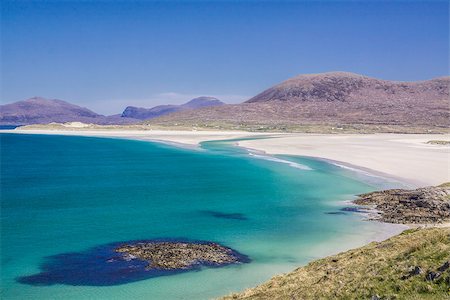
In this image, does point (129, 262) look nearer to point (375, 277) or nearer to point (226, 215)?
point (226, 215)

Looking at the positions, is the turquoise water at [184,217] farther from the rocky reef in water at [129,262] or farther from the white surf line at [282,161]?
the white surf line at [282,161]

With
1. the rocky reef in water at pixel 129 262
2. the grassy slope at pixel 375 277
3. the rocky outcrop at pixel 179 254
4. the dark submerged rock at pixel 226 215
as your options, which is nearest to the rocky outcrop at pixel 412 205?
the dark submerged rock at pixel 226 215

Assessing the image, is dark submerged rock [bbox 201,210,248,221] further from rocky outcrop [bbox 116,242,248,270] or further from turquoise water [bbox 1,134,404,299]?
rocky outcrop [bbox 116,242,248,270]

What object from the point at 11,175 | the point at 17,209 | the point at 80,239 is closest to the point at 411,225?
the point at 80,239

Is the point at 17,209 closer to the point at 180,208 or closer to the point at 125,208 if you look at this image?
the point at 125,208

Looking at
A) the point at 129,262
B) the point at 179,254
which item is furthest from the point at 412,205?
the point at 129,262

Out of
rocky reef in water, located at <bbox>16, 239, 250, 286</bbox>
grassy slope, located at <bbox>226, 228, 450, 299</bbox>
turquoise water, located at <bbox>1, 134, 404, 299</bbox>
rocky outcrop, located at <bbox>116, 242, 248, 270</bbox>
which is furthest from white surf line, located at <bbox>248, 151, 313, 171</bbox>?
grassy slope, located at <bbox>226, 228, 450, 299</bbox>
